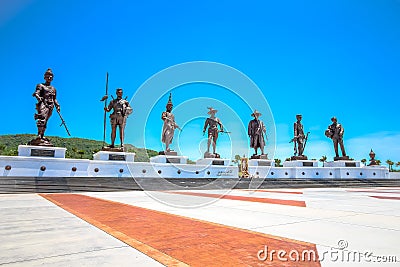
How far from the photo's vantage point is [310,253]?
2.87 metres

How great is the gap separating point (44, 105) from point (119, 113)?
531 centimetres

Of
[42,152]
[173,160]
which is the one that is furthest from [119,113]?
[42,152]

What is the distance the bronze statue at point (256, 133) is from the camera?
2888 centimetres

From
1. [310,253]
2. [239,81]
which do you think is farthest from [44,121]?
[310,253]

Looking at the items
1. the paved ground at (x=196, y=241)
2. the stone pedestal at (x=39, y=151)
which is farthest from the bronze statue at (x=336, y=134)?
the paved ground at (x=196, y=241)

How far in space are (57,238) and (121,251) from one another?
1.15 meters

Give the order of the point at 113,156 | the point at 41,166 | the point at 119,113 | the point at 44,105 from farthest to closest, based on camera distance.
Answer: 1. the point at 119,113
2. the point at 113,156
3. the point at 44,105
4. the point at 41,166

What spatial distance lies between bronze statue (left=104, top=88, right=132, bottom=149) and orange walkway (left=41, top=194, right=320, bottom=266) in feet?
58.0

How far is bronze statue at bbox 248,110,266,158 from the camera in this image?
94.7 feet

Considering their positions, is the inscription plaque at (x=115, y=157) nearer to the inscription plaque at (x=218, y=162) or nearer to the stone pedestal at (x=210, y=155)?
the stone pedestal at (x=210, y=155)

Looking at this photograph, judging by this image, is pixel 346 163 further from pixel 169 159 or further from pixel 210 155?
pixel 169 159

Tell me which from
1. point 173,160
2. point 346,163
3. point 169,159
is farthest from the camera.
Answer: point 346,163

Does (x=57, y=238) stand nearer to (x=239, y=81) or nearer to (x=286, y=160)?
(x=239, y=81)

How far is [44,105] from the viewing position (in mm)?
18469
